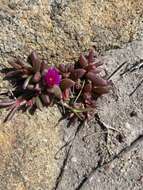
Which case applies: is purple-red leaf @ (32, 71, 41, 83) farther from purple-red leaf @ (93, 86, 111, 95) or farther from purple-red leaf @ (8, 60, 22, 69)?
purple-red leaf @ (93, 86, 111, 95)

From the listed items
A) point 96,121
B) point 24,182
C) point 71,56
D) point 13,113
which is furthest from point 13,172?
point 71,56

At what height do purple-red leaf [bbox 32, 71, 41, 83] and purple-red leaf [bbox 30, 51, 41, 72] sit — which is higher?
purple-red leaf [bbox 30, 51, 41, 72]

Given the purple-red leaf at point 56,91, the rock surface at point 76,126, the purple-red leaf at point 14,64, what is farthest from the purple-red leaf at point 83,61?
the purple-red leaf at point 14,64

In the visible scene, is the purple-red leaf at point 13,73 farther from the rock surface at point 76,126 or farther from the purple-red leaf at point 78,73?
the purple-red leaf at point 78,73

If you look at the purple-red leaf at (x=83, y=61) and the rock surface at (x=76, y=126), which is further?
the purple-red leaf at (x=83, y=61)

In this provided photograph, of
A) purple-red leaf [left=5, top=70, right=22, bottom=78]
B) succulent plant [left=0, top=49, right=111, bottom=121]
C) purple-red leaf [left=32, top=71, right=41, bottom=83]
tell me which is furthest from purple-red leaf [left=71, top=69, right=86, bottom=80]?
purple-red leaf [left=5, top=70, right=22, bottom=78]

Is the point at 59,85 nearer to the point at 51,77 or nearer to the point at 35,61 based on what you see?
the point at 51,77

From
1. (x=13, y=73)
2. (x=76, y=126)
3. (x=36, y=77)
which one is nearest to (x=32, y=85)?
(x=36, y=77)

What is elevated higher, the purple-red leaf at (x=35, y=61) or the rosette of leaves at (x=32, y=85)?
the purple-red leaf at (x=35, y=61)
